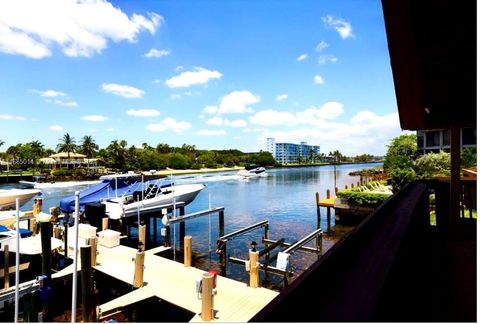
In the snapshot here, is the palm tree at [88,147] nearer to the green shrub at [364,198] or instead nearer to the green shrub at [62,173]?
the green shrub at [62,173]

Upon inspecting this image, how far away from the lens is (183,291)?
10391mm

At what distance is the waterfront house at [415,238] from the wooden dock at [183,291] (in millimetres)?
5442

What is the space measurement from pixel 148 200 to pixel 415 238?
20.7 meters

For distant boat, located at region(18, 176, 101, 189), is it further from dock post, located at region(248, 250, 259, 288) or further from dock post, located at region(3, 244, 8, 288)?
dock post, located at region(248, 250, 259, 288)

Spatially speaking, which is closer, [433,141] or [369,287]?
[369,287]

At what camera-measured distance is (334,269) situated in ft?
4.75

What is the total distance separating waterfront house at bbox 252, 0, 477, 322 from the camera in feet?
3.77

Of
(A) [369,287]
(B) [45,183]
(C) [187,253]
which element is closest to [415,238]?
(A) [369,287]

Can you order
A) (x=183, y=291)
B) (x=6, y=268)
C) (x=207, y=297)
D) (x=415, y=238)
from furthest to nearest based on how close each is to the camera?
1. (x=6, y=268)
2. (x=183, y=291)
3. (x=207, y=297)
4. (x=415, y=238)

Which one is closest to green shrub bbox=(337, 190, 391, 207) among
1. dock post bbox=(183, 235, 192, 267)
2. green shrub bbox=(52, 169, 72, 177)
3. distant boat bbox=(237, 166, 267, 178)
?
dock post bbox=(183, 235, 192, 267)

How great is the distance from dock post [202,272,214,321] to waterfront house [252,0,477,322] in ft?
17.7

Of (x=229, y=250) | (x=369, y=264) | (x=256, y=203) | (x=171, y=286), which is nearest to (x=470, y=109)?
(x=369, y=264)

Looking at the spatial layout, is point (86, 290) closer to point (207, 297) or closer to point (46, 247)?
point (46, 247)

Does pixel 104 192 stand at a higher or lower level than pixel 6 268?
higher
